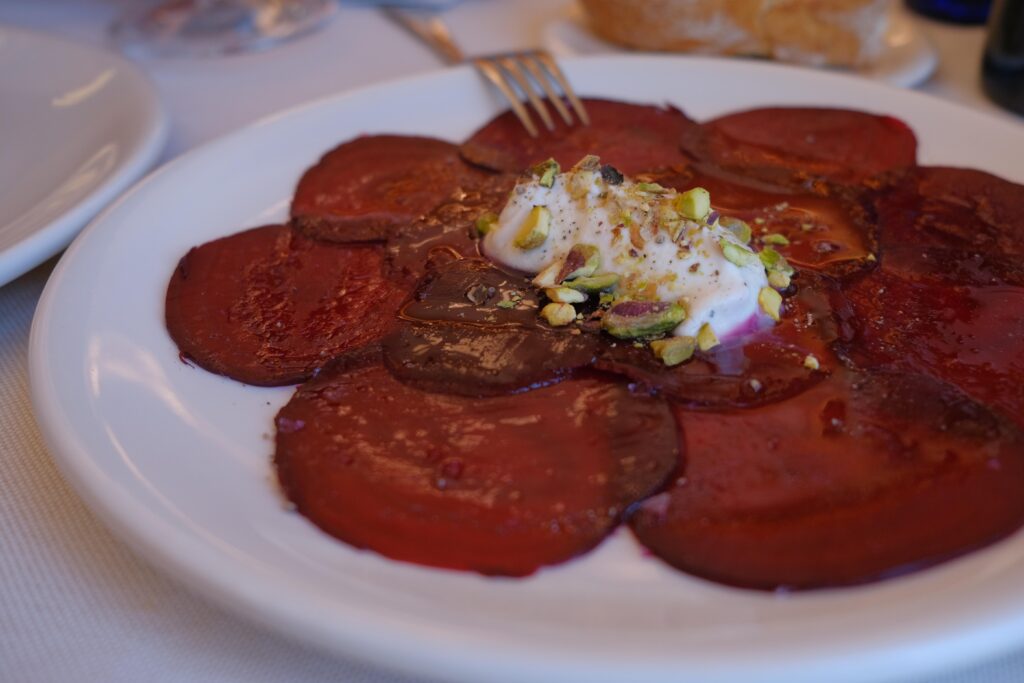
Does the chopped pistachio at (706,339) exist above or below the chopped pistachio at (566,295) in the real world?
below

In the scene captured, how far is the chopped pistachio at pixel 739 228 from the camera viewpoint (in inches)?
58.6

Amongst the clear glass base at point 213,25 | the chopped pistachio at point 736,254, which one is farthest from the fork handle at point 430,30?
the chopped pistachio at point 736,254

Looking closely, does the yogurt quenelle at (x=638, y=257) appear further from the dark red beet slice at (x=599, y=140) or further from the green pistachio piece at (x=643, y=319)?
the dark red beet slice at (x=599, y=140)

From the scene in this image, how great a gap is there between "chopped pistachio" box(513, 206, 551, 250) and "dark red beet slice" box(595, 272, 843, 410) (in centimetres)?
26

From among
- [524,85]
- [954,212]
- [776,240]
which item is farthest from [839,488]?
[524,85]

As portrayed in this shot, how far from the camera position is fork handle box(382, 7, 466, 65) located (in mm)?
2686

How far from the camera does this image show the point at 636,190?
1500 millimetres

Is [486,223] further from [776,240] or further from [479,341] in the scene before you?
[776,240]

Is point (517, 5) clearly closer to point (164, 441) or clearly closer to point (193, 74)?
point (193, 74)

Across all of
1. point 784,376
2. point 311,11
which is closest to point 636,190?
point 784,376

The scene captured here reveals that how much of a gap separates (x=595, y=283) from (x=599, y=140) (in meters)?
0.67

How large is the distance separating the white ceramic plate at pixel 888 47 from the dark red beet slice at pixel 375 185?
35.8 inches

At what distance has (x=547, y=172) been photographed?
4.98 feet

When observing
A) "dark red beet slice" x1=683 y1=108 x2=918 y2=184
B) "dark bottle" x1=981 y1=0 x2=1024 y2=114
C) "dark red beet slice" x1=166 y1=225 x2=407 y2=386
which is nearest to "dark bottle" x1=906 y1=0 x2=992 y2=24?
"dark bottle" x1=981 y1=0 x2=1024 y2=114
